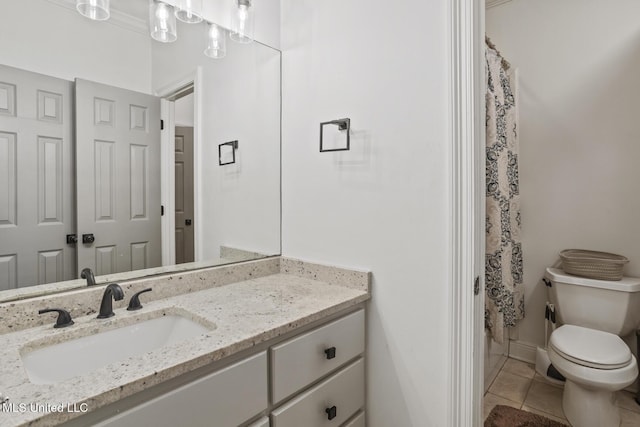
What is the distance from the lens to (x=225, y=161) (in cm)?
163

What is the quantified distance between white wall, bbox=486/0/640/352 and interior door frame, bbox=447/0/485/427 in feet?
4.99

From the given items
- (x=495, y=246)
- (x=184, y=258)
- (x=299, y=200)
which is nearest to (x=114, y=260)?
(x=184, y=258)

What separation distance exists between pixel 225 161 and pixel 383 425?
4.47ft

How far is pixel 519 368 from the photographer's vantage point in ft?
7.73

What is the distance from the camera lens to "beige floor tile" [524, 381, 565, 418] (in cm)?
188


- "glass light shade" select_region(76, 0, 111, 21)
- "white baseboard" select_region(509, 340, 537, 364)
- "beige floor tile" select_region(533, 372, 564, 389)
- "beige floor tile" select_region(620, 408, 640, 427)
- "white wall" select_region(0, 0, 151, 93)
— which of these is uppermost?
"glass light shade" select_region(76, 0, 111, 21)

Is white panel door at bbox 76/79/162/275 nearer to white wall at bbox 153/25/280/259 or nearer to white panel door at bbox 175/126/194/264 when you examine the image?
white panel door at bbox 175/126/194/264

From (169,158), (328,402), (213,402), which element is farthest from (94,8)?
(328,402)

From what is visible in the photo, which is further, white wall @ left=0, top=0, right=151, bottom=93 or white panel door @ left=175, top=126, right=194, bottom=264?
white panel door @ left=175, top=126, right=194, bottom=264

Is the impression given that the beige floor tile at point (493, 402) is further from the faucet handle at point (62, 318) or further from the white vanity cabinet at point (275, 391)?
the faucet handle at point (62, 318)

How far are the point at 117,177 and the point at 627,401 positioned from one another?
2.91m

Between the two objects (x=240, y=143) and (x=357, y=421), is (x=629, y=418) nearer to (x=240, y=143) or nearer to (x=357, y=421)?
(x=357, y=421)

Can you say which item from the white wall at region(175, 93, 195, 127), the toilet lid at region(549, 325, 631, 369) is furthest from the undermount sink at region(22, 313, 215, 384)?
the toilet lid at region(549, 325, 631, 369)

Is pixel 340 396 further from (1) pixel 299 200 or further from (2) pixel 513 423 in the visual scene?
(2) pixel 513 423
